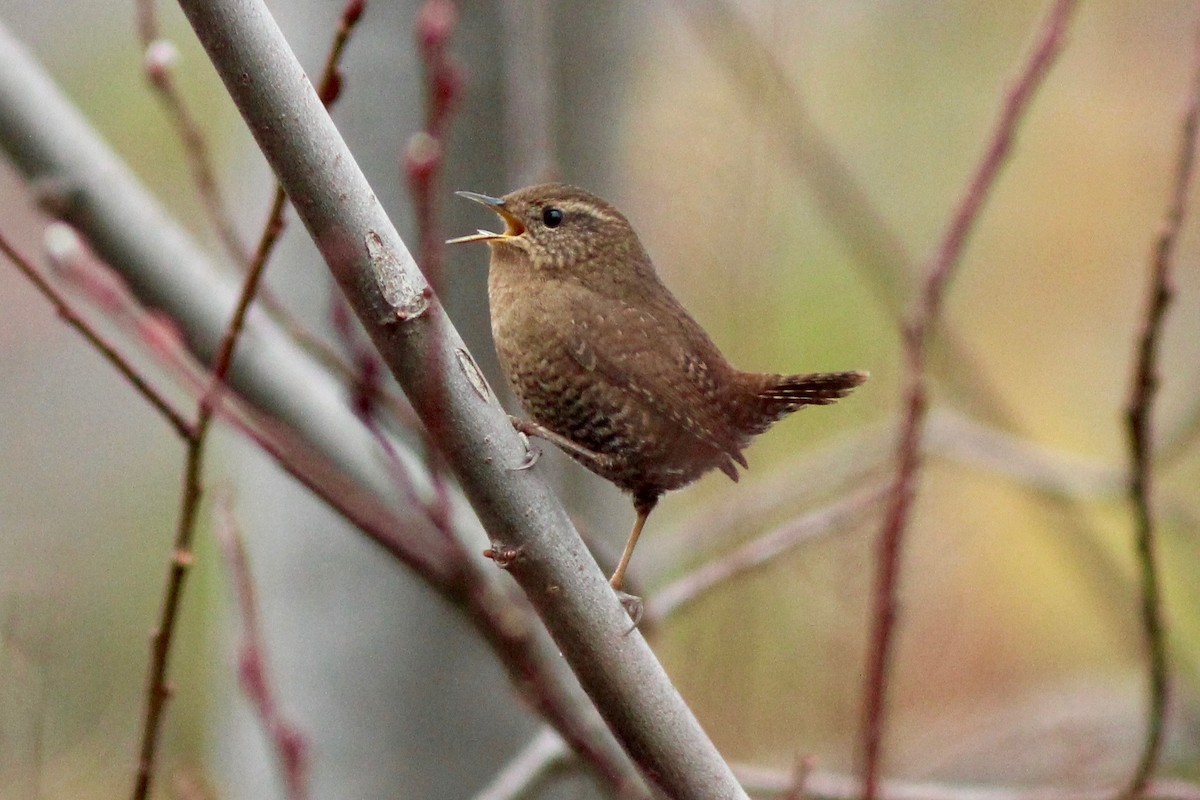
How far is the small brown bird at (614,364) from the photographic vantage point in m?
1.91

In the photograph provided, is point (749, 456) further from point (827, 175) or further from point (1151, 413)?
point (1151, 413)

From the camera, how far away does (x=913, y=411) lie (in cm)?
159

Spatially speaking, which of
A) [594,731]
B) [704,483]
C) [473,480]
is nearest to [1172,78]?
[704,483]

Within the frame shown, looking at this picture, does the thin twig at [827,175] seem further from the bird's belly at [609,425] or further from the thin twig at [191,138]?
the thin twig at [191,138]

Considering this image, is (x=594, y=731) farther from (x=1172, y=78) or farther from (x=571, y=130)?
(x=1172, y=78)

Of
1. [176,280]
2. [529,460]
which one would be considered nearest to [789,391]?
[529,460]

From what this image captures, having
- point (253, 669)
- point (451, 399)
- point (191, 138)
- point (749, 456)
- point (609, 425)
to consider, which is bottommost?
point (749, 456)

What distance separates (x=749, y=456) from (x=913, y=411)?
2.12 meters

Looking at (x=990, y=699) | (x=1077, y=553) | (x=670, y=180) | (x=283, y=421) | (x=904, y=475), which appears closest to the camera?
(x=904, y=475)

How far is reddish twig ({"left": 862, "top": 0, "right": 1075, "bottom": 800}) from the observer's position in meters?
1.50

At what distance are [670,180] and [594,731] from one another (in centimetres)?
129

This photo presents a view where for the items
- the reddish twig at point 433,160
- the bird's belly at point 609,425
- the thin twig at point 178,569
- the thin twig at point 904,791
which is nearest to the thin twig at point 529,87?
the bird's belly at point 609,425

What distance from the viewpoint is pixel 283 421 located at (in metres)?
2.27

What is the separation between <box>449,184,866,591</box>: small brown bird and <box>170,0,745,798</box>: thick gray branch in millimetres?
455
